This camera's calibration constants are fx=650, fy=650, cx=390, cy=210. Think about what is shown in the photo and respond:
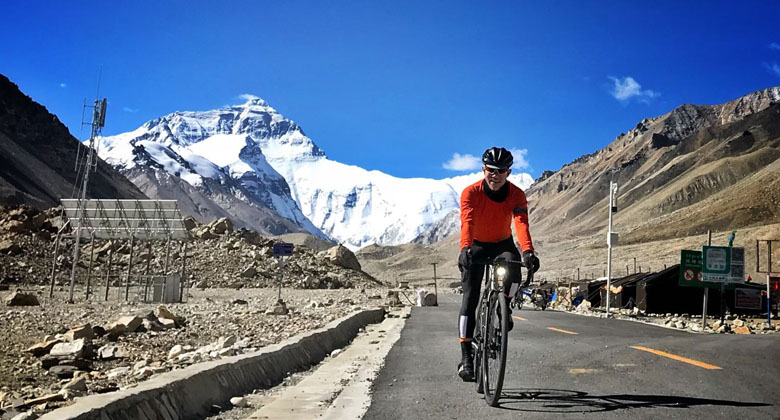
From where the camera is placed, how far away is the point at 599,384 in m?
5.90

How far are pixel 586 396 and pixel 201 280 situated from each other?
48715 millimetres

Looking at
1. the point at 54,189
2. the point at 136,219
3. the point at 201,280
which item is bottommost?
the point at 201,280

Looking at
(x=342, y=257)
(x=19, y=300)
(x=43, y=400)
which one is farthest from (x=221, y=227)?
(x=43, y=400)

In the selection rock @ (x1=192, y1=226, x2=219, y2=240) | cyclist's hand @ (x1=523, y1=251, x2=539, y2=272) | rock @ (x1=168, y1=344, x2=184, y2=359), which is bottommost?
rock @ (x1=168, y1=344, x2=184, y2=359)

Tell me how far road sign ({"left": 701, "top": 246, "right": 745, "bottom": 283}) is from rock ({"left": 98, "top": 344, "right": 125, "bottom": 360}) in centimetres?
1438

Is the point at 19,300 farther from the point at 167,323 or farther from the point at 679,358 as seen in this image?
the point at 679,358

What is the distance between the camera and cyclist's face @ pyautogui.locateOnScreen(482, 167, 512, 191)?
5.62 m

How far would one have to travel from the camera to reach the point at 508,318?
5.23 m

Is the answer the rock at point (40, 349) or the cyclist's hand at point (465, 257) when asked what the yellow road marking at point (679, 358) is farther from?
the rock at point (40, 349)

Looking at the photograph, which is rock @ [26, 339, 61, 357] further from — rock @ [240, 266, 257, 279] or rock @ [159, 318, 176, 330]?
rock @ [240, 266, 257, 279]

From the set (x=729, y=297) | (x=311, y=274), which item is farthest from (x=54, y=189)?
(x=729, y=297)

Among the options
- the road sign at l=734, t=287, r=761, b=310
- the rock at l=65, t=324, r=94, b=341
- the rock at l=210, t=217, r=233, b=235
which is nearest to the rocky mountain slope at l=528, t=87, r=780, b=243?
the rock at l=210, t=217, r=233, b=235

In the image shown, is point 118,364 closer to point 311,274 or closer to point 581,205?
point 311,274

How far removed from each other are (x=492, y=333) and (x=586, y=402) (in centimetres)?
89
